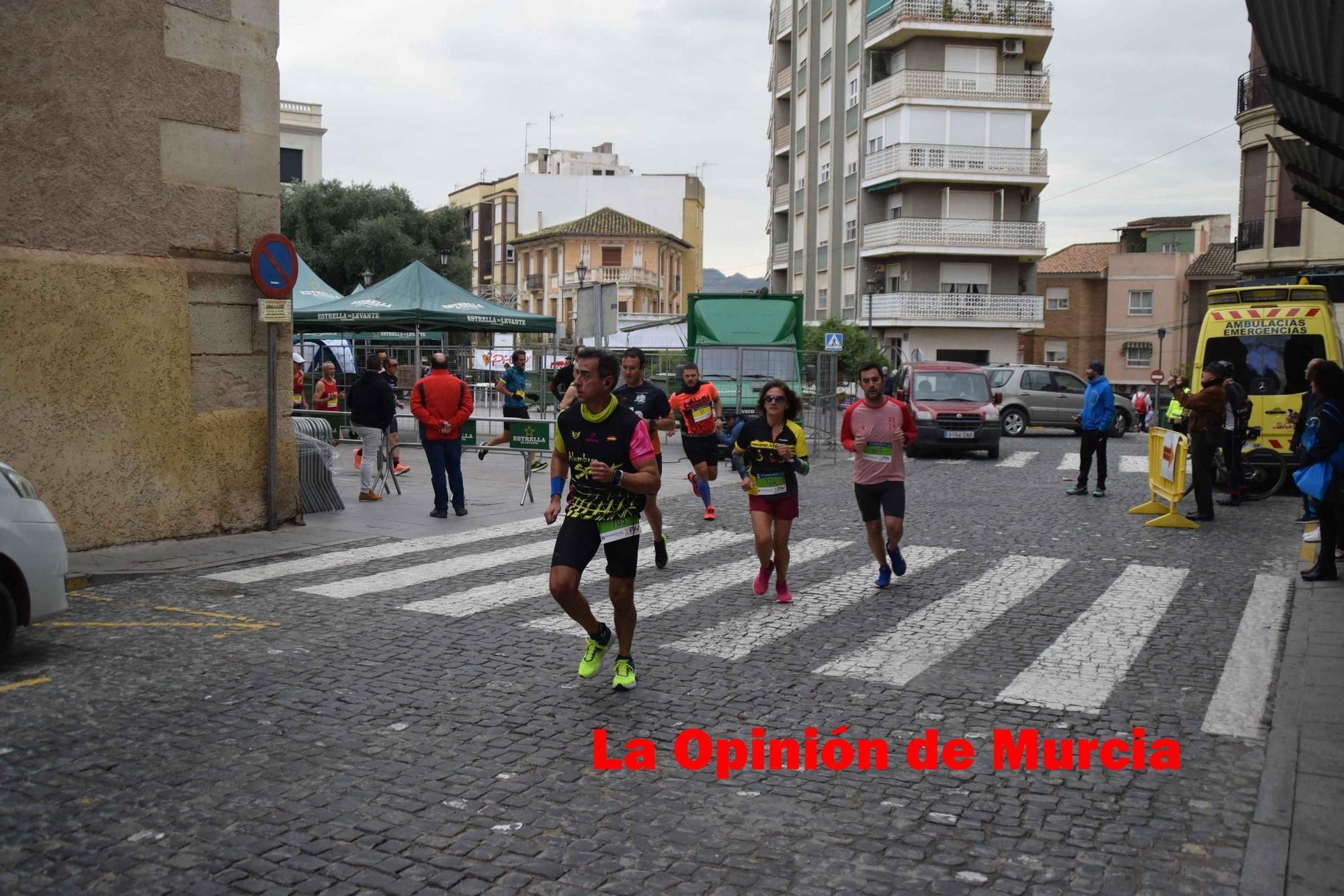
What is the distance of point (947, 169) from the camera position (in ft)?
161

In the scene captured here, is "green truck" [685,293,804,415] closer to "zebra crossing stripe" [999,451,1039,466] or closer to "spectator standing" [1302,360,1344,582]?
"zebra crossing stripe" [999,451,1039,466]

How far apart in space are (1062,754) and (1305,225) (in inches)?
1222

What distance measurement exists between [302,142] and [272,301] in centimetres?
6688

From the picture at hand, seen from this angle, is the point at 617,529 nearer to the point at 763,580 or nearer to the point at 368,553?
the point at 763,580

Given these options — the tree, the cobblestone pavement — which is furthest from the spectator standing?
the tree

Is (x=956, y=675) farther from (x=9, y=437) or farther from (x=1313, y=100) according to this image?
(x=9, y=437)

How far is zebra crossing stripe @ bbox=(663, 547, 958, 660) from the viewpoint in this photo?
763 centimetres

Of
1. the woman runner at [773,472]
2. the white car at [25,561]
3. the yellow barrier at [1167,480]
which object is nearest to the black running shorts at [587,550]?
the woman runner at [773,472]

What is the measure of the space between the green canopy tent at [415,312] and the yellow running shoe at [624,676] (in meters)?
16.5

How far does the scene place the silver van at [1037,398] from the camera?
2884 cm

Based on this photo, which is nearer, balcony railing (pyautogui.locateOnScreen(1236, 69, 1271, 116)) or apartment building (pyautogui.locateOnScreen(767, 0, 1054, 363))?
balcony railing (pyautogui.locateOnScreen(1236, 69, 1271, 116))

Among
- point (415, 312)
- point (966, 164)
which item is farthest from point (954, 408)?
point (966, 164)

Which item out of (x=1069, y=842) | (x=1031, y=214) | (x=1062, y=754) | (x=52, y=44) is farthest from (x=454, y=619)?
(x=1031, y=214)

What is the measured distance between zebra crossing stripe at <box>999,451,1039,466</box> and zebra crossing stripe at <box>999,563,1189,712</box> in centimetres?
1144
